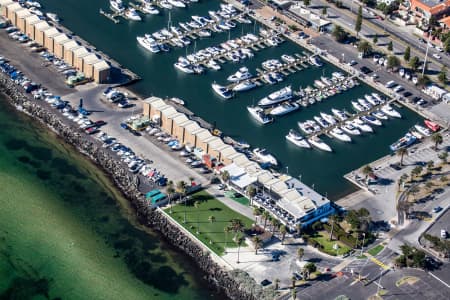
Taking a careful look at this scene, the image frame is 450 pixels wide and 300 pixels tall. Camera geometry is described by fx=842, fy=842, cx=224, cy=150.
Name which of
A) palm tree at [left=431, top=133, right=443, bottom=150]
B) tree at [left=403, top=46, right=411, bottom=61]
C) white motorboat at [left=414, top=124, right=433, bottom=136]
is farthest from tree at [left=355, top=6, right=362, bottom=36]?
palm tree at [left=431, top=133, right=443, bottom=150]

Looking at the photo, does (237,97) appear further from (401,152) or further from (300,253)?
(300,253)

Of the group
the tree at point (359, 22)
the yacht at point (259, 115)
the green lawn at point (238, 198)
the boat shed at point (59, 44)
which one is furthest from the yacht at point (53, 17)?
the green lawn at point (238, 198)

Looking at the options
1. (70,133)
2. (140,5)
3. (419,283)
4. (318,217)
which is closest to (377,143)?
(318,217)

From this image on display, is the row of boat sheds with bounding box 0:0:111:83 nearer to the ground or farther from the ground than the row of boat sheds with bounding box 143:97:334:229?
farther from the ground

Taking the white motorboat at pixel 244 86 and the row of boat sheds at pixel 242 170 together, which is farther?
the white motorboat at pixel 244 86

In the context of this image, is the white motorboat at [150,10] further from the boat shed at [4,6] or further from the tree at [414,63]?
the tree at [414,63]

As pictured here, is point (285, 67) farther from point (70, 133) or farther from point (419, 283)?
point (419, 283)

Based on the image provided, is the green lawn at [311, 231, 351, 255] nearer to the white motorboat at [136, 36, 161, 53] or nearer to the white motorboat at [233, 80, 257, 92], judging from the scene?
the white motorboat at [233, 80, 257, 92]
